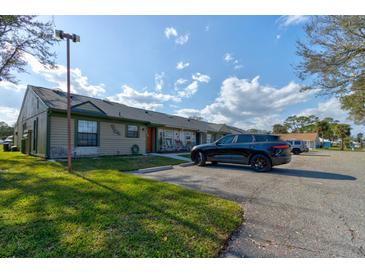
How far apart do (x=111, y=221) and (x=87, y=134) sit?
931 centimetres

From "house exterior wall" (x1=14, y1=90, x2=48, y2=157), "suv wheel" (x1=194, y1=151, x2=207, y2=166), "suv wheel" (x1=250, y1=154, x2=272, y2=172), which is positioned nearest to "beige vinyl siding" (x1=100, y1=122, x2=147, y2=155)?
"house exterior wall" (x1=14, y1=90, x2=48, y2=157)

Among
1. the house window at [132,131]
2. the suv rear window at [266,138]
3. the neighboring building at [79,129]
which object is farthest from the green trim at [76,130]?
the suv rear window at [266,138]

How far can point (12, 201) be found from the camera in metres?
3.59

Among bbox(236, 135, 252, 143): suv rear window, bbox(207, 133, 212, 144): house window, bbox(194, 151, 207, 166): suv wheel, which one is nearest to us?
bbox(236, 135, 252, 143): suv rear window

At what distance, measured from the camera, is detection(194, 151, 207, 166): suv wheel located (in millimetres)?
9148

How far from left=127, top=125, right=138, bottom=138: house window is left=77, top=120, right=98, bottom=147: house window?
2.27 m

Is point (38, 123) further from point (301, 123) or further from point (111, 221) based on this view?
point (301, 123)

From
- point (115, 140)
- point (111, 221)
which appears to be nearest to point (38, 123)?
point (115, 140)

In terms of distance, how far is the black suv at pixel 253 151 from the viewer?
750 centimetres

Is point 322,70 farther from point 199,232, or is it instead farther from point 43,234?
point 43,234

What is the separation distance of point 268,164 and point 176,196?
16.5 ft

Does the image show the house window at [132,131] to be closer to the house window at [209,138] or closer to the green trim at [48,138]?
the green trim at [48,138]

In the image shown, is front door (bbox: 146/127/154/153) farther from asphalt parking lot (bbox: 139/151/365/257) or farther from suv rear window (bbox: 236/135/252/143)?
asphalt parking lot (bbox: 139/151/365/257)

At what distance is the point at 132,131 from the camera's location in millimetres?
13234
